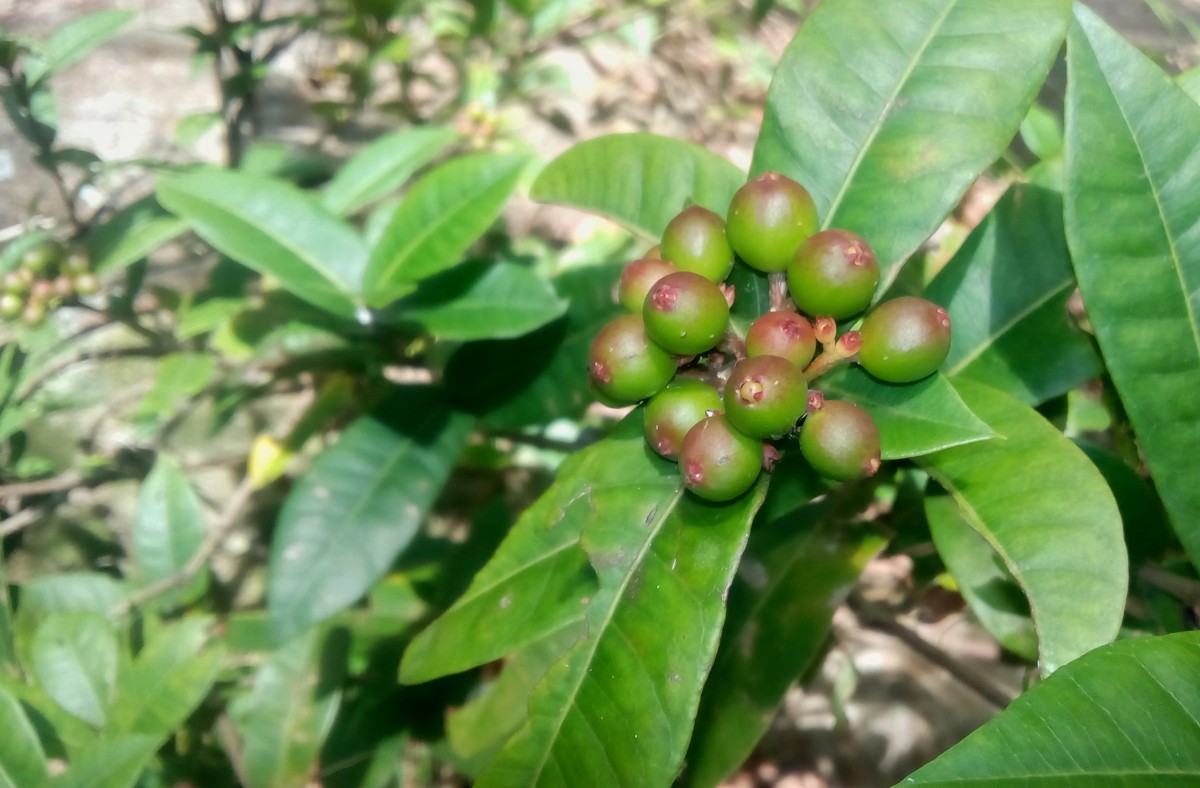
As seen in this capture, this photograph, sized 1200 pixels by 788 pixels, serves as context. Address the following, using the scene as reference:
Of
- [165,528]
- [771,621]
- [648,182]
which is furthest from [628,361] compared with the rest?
[165,528]

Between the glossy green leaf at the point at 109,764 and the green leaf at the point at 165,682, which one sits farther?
the green leaf at the point at 165,682

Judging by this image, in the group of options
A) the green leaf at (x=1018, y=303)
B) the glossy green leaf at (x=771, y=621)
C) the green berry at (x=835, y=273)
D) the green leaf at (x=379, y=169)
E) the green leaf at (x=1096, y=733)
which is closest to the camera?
the green leaf at (x=1096, y=733)

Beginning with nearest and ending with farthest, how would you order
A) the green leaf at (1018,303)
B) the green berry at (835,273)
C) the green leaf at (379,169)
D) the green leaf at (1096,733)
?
the green leaf at (1096,733) < the green berry at (835,273) < the green leaf at (1018,303) < the green leaf at (379,169)

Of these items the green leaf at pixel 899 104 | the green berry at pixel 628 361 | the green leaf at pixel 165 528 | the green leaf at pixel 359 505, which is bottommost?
the green leaf at pixel 165 528

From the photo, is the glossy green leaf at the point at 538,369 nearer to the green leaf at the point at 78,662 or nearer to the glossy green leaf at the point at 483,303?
the glossy green leaf at the point at 483,303

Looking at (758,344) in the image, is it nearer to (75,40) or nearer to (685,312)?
(685,312)

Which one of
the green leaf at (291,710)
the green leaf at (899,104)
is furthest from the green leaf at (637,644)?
the green leaf at (291,710)

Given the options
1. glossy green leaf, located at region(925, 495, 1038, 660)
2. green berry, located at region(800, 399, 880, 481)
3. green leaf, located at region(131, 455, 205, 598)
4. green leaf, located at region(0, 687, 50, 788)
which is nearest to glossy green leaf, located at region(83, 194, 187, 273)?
green leaf, located at region(131, 455, 205, 598)
